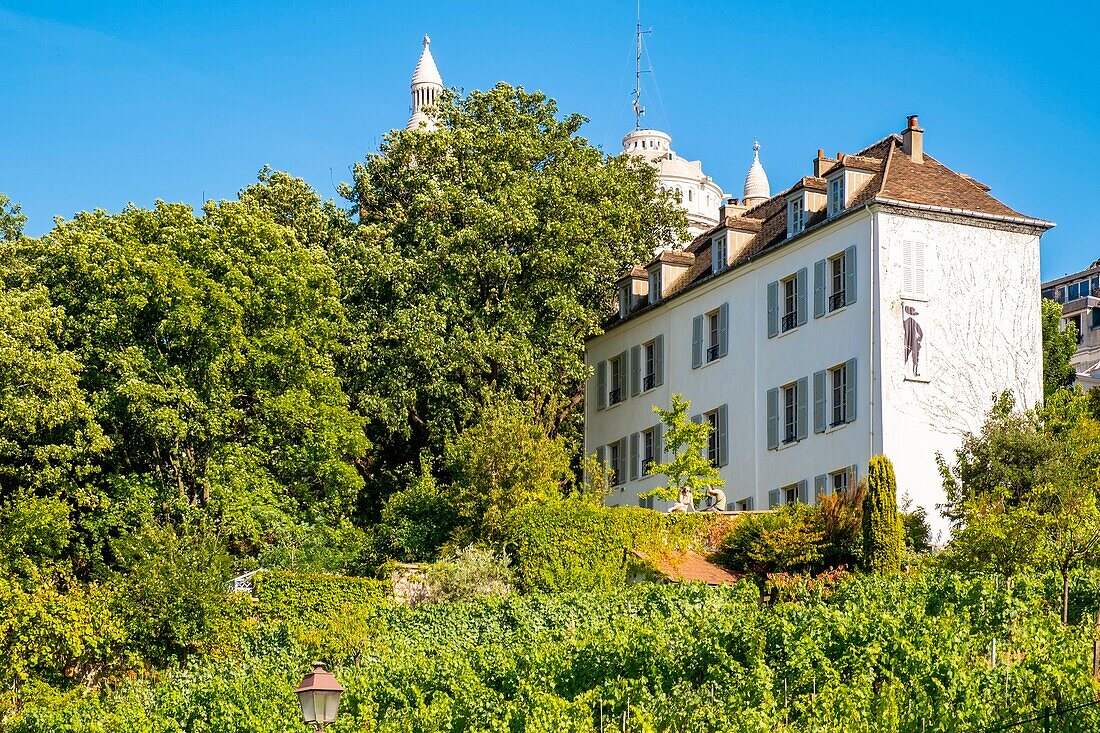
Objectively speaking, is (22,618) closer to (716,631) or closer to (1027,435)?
(716,631)

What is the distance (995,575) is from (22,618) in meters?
19.1

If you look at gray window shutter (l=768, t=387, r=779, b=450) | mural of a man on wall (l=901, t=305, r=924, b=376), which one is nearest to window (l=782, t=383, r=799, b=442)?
gray window shutter (l=768, t=387, r=779, b=450)

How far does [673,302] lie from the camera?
51.7 metres

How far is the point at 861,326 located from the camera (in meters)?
44.1

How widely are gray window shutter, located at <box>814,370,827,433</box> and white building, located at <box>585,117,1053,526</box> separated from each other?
4cm

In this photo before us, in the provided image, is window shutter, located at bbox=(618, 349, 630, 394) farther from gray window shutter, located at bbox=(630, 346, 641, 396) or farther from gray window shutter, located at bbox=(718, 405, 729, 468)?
gray window shutter, located at bbox=(718, 405, 729, 468)

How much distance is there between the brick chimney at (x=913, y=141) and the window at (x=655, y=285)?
784cm

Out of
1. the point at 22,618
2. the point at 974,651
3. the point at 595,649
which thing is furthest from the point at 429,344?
the point at 974,651

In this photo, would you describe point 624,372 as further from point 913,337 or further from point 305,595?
point 305,595

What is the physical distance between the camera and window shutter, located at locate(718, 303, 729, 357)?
1938 inches

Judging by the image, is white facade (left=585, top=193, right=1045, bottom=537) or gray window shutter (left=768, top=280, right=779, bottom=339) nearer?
white facade (left=585, top=193, right=1045, bottom=537)

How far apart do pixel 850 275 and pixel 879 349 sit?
217cm

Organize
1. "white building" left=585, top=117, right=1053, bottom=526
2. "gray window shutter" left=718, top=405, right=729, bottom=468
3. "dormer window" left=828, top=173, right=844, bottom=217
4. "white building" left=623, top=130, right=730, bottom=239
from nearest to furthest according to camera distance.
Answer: "white building" left=585, top=117, right=1053, bottom=526
"dormer window" left=828, top=173, right=844, bottom=217
"gray window shutter" left=718, top=405, right=729, bottom=468
"white building" left=623, top=130, right=730, bottom=239

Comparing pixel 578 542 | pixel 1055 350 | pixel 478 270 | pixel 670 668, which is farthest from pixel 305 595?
pixel 1055 350
